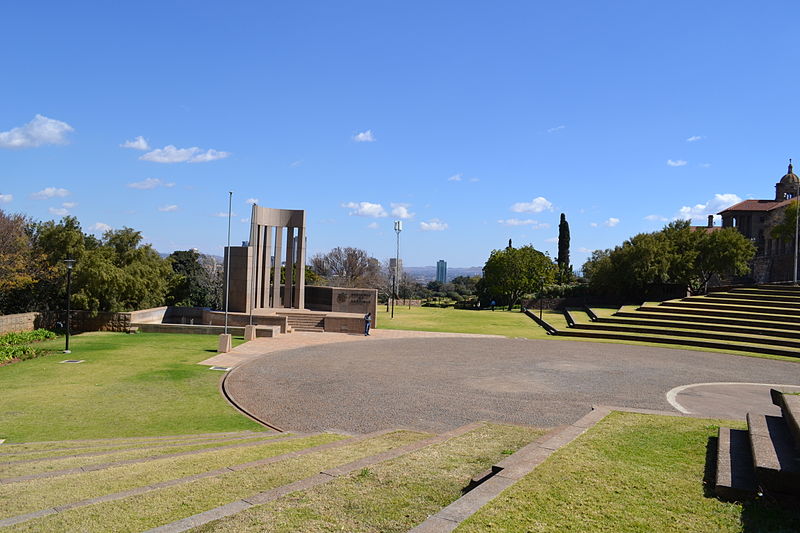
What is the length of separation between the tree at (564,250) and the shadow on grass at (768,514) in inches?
2708

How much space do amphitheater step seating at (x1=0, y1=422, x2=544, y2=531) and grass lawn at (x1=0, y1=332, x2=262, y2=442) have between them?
5.84ft

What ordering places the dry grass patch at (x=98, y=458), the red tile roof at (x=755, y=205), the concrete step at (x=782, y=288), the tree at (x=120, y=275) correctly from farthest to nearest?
the red tile roof at (x=755, y=205) < the concrete step at (x=782, y=288) < the tree at (x=120, y=275) < the dry grass patch at (x=98, y=458)

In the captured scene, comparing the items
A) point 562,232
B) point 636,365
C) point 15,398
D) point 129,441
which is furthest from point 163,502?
point 562,232

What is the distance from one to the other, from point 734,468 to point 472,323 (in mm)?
31025

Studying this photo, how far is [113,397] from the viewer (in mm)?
14281

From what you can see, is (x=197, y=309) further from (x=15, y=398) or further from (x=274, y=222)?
(x=15, y=398)

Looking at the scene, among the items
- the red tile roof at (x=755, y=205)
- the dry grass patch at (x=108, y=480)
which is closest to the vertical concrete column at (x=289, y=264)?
the dry grass patch at (x=108, y=480)

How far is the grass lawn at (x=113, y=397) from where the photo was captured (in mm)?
11672

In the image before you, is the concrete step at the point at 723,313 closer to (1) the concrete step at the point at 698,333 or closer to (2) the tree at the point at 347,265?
(1) the concrete step at the point at 698,333

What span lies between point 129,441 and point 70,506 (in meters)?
4.77

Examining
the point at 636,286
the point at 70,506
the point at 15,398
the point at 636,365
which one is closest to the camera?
the point at 70,506

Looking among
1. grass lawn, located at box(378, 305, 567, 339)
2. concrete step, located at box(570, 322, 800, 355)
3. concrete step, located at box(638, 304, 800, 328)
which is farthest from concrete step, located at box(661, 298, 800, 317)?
grass lawn, located at box(378, 305, 567, 339)

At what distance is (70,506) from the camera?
5730mm

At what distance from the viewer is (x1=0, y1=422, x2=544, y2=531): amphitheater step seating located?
5.41 meters
